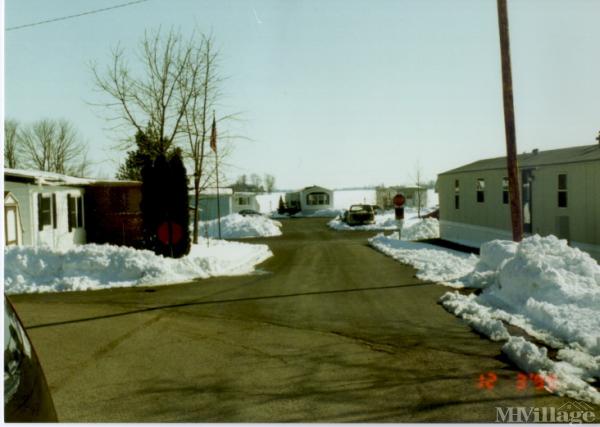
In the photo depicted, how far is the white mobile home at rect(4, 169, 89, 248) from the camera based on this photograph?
1795 centimetres

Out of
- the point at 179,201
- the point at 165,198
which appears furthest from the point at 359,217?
the point at 165,198

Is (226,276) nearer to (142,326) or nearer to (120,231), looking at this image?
(142,326)

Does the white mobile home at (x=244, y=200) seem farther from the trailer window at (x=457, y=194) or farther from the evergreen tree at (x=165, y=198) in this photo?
the evergreen tree at (x=165, y=198)

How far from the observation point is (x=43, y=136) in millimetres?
49781

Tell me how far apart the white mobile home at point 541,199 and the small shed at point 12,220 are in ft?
56.3

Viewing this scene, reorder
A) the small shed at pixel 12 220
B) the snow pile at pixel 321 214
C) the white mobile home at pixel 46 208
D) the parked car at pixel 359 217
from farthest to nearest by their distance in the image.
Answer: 1. the snow pile at pixel 321 214
2. the parked car at pixel 359 217
3. the white mobile home at pixel 46 208
4. the small shed at pixel 12 220

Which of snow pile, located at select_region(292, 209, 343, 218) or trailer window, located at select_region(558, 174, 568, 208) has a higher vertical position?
trailer window, located at select_region(558, 174, 568, 208)

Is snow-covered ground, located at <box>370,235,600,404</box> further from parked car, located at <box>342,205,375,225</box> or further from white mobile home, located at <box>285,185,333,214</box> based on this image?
Result: white mobile home, located at <box>285,185,333,214</box>

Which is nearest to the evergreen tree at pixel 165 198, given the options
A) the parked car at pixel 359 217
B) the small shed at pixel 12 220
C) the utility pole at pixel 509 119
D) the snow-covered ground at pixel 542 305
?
the small shed at pixel 12 220

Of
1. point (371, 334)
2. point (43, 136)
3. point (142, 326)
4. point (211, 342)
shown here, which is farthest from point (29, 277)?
point (43, 136)
